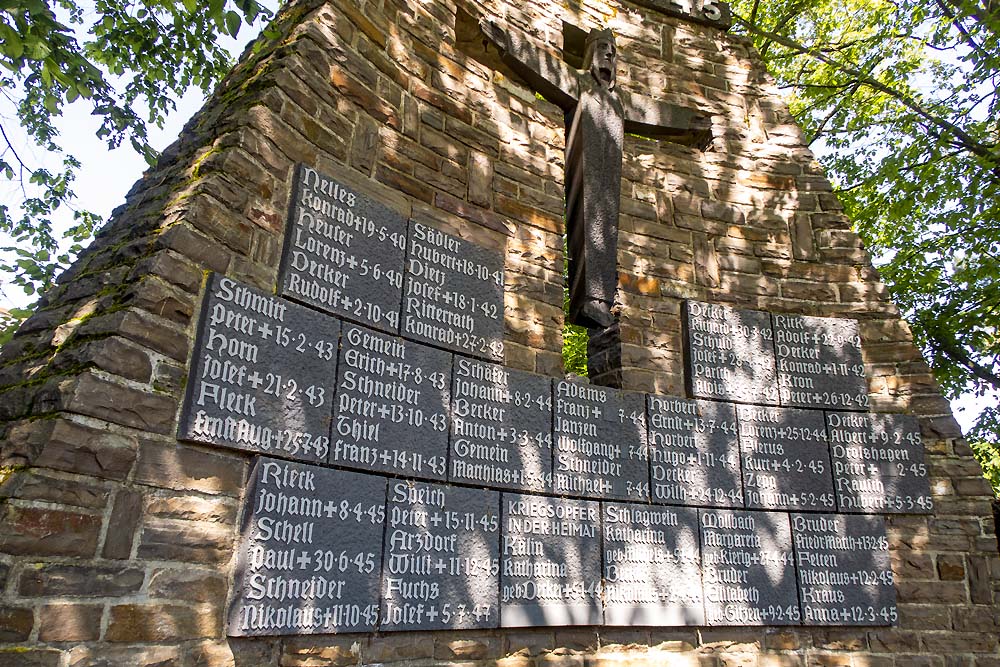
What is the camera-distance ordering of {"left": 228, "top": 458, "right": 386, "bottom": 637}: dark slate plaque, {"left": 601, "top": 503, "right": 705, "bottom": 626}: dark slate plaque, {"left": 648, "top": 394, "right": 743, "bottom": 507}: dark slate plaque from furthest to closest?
{"left": 648, "top": 394, "right": 743, "bottom": 507}: dark slate plaque, {"left": 601, "top": 503, "right": 705, "bottom": 626}: dark slate plaque, {"left": 228, "top": 458, "right": 386, "bottom": 637}: dark slate plaque

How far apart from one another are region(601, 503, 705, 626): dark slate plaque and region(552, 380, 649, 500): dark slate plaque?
130 millimetres

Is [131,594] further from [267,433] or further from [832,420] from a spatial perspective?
[832,420]

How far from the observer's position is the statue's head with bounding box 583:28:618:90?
489cm

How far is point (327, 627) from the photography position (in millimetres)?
2742

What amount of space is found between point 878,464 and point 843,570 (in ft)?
2.42

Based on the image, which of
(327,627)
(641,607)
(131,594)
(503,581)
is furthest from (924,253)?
(131,594)

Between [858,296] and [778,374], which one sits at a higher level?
[858,296]

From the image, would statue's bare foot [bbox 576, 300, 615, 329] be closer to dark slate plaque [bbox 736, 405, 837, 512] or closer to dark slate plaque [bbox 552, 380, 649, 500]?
dark slate plaque [bbox 552, 380, 649, 500]

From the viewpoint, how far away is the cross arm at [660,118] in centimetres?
494

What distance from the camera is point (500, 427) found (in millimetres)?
3611

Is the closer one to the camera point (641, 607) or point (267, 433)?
point (267, 433)

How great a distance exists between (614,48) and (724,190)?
1288 mm

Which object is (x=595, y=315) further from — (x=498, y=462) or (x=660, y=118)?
(x=660, y=118)

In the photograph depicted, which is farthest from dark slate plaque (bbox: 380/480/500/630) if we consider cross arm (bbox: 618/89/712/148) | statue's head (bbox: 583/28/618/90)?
statue's head (bbox: 583/28/618/90)
